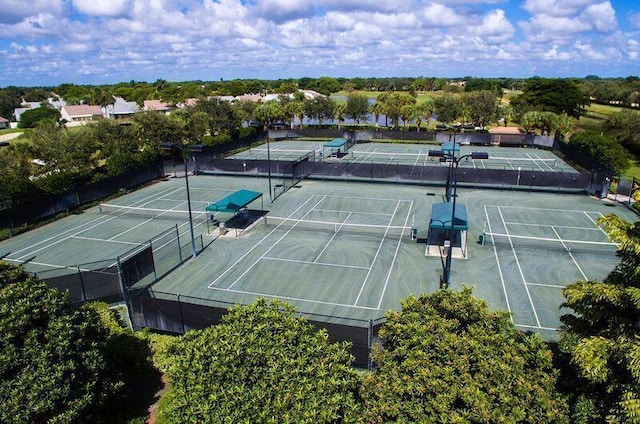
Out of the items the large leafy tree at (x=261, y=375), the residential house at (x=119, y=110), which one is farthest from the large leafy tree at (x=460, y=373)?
the residential house at (x=119, y=110)

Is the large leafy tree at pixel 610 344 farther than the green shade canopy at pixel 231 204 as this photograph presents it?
No

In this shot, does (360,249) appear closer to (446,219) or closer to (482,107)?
(446,219)

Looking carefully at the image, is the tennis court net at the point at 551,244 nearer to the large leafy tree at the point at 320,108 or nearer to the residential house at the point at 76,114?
the large leafy tree at the point at 320,108

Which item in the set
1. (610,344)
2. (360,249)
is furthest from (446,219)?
(610,344)

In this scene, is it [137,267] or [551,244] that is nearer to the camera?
[137,267]

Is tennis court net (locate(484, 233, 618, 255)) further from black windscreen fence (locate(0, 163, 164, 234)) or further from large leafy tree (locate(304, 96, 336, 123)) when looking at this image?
large leafy tree (locate(304, 96, 336, 123))

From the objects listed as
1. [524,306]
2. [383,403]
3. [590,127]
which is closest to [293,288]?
[524,306]
